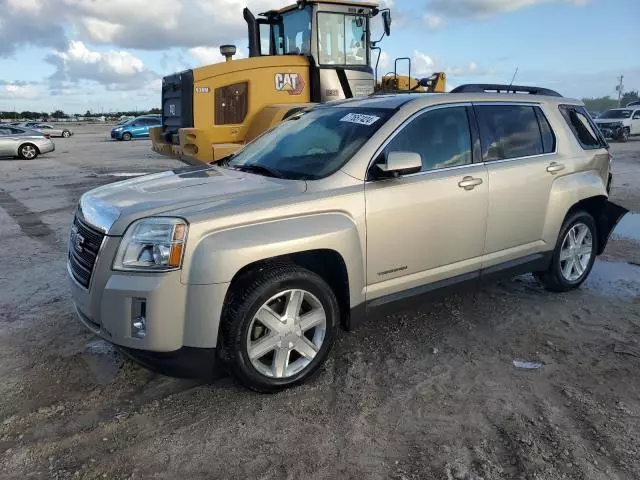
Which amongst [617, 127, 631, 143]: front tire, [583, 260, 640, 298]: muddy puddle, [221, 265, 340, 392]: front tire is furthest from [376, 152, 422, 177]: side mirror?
[617, 127, 631, 143]: front tire

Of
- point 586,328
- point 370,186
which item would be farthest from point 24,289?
point 586,328

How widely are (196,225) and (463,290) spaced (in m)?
2.30

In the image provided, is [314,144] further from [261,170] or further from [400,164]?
[400,164]

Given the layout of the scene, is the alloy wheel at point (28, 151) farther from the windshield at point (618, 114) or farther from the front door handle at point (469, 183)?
the windshield at point (618, 114)

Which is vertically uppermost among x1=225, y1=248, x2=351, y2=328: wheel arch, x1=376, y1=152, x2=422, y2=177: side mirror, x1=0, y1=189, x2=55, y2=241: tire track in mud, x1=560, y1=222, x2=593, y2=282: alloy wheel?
x1=376, y1=152, x2=422, y2=177: side mirror

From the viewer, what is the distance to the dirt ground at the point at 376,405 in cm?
283

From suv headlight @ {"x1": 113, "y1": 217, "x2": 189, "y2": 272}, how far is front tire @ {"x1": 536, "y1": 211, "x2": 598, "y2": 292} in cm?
358

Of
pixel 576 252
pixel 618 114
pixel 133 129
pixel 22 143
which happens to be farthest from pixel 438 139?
pixel 133 129

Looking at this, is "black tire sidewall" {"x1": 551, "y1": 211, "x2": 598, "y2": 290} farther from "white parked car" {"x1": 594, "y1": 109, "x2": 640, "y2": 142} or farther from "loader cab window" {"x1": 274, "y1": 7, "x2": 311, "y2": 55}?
"white parked car" {"x1": 594, "y1": 109, "x2": 640, "y2": 142}

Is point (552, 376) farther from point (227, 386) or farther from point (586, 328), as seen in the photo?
point (227, 386)

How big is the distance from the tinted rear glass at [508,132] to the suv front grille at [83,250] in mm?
2972

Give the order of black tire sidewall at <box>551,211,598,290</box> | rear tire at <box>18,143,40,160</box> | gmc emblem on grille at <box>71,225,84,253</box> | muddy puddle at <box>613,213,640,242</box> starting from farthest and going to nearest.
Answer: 1. rear tire at <box>18,143,40,160</box>
2. muddy puddle at <box>613,213,640,242</box>
3. black tire sidewall at <box>551,211,598,290</box>
4. gmc emblem on grille at <box>71,225,84,253</box>

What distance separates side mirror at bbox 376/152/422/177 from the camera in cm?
367

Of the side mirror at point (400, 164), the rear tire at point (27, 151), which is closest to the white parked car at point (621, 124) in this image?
the rear tire at point (27, 151)
